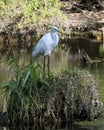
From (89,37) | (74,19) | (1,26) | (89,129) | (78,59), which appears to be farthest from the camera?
(74,19)

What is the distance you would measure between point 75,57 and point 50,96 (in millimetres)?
14089

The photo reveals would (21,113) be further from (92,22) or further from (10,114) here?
(92,22)

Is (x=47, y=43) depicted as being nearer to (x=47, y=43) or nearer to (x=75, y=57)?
(x=47, y=43)

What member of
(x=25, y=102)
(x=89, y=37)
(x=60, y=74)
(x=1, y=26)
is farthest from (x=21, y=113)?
(x=89, y=37)

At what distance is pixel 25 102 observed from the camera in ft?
44.1

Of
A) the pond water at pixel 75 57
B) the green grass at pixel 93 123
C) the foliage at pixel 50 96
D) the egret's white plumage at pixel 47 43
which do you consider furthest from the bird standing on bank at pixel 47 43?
the green grass at pixel 93 123

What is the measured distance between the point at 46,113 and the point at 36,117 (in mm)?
252

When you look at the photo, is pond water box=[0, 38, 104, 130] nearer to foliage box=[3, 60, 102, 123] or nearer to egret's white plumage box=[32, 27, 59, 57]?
egret's white plumage box=[32, 27, 59, 57]

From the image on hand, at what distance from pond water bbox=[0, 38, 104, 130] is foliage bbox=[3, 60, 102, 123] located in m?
2.73

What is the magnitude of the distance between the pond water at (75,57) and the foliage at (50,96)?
8.95 feet

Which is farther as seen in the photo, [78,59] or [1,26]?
[1,26]

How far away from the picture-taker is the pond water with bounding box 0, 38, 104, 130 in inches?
868

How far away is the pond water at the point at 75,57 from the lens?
72.3 feet

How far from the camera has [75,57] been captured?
2759cm
